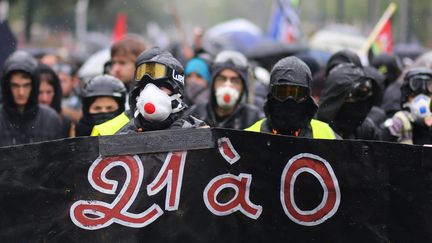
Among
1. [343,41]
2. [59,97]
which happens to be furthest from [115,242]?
[343,41]

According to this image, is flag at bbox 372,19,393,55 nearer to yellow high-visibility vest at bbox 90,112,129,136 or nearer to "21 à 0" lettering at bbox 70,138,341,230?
yellow high-visibility vest at bbox 90,112,129,136

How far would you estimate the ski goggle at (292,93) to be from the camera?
5184 millimetres

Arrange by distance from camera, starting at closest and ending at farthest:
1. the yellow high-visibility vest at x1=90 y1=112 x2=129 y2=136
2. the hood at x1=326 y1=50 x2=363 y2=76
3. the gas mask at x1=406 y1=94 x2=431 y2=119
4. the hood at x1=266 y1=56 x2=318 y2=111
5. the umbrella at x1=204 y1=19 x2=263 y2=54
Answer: the hood at x1=266 y1=56 x2=318 y2=111 → the yellow high-visibility vest at x1=90 y1=112 x2=129 y2=136 → the gas mask at x1=406 y1=94 x2=431 y2=119 → the hood at x1=326 y1=50 x2=363 y2=76 → the umbrella at x1=204 y1=19 x2=263 y2=54

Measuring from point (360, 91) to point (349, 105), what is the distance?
141mm

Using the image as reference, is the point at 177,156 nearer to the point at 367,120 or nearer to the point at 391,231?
the point at 391,231

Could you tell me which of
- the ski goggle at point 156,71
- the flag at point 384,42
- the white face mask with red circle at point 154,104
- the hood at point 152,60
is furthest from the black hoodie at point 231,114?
the flag at point 384,42

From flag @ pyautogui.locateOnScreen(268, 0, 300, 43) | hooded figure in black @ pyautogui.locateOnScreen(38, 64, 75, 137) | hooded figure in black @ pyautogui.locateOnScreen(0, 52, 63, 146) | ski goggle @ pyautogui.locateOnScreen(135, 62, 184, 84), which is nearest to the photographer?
ski goggle @ pyautogui.locateOnScreen(135, 62, 184, 84)

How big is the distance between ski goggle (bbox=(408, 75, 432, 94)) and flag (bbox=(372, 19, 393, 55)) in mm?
5670

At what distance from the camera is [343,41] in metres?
18.7

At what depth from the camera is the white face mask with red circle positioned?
4.52 metres

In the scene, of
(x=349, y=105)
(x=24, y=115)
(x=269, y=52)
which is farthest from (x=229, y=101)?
(x=269, y=52)

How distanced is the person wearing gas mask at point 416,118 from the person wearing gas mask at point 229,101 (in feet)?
4.38

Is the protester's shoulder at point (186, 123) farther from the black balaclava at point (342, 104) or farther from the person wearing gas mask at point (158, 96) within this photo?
the black balaclava at point (342, 104)

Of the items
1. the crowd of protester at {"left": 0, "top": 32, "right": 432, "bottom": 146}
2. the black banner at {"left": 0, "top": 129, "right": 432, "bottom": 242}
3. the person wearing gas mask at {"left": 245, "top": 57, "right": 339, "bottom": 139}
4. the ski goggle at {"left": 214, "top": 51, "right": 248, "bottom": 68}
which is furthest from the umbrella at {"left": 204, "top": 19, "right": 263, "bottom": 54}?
the black banner at {"left": 0, "top": 129, "right": 432, "bottom": 242}
